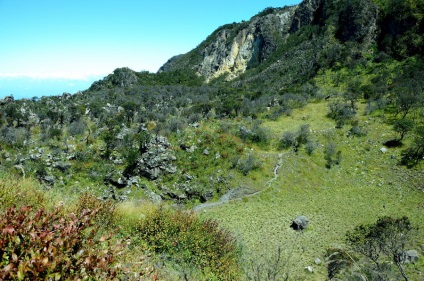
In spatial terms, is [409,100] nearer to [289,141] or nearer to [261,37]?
[289,141]

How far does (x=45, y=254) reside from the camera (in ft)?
13.7

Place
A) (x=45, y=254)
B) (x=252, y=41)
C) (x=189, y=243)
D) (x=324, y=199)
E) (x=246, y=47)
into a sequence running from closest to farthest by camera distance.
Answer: (x=45, y=254) → (x=189, y=243) → (x=324, y=199) → (x=252, y=41) → (x=246, y=47)

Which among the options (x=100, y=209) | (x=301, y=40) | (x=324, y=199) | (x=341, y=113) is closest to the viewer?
(x=100, y=209)

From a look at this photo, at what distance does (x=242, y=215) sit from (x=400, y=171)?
20.3 meters

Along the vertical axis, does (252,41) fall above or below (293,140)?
above

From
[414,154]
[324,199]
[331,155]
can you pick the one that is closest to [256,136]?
[331,155]

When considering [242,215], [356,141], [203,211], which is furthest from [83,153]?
[356,141]

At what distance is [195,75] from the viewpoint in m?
127

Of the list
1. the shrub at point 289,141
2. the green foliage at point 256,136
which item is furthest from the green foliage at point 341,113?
the green foliage at point 256,136

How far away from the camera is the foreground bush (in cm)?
398

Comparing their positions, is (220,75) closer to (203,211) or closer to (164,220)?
(203,211)

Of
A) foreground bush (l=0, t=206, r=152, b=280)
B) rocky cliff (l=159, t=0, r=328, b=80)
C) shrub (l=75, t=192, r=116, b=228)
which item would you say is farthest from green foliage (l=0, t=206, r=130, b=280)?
rocky cliff (l=159, t=0, r=328, b=80)

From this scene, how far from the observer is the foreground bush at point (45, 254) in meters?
3.98

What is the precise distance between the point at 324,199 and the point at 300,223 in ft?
25.7
